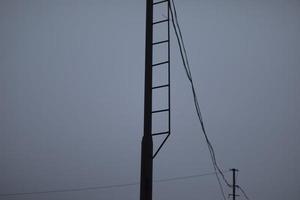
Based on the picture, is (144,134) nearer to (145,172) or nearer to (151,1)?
(145,172)

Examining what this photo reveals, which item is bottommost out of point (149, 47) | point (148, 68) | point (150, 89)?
point (150, 89)

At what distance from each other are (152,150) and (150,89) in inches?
28.9

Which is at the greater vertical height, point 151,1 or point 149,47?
point 151,1

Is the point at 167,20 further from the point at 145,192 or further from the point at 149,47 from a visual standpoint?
the point at 145,192

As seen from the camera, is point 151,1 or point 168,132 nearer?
point 168,132

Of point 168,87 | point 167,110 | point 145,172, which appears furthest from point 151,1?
point 145,172

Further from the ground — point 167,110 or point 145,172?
point 167,110

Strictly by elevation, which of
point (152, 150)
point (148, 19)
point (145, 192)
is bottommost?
point (145, 192)

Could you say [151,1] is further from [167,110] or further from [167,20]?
[167,110]

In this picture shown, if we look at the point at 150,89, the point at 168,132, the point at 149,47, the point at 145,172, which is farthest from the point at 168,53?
the point at 145,172

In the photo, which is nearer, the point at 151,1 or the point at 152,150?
the point at 152,150

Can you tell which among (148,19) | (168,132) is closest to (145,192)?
(168,132)

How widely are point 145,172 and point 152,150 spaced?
0.28 m

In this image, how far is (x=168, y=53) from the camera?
4.39 m
